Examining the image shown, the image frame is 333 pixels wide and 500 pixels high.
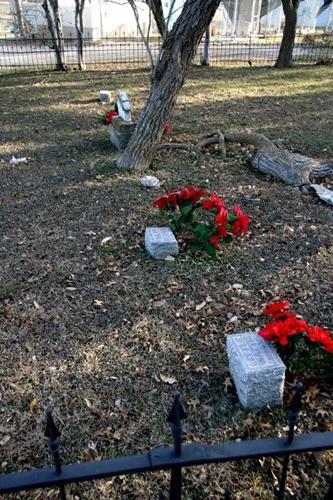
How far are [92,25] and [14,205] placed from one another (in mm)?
24133

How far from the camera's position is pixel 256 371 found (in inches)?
89.3

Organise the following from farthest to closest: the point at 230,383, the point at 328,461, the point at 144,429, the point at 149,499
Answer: the point at 230,383 → the point at 144,429 → the point at 328,461 → the point at 149,499

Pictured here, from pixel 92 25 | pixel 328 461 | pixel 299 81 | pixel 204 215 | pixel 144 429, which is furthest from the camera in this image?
pixel 92 25

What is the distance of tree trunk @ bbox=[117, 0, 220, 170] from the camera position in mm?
4984

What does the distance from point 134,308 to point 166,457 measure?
198 cm

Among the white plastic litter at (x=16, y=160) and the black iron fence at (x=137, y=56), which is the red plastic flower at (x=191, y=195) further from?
the black iron fence at (x=137, y=56)

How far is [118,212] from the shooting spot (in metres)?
4.57

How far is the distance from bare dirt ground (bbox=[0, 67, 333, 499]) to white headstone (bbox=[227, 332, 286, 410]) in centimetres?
8

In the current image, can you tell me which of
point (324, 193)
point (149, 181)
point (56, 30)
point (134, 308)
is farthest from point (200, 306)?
point (56, 30)

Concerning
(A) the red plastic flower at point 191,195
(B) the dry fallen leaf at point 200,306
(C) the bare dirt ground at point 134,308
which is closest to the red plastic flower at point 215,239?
(C) the bare dirt ground at point 134,308

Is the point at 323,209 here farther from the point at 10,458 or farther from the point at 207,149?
the point at 10,458

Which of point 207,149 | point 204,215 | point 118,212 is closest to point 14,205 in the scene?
point 118,212

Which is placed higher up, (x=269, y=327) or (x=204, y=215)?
(x=269, y=327)

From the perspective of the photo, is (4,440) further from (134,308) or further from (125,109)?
(125,109)
